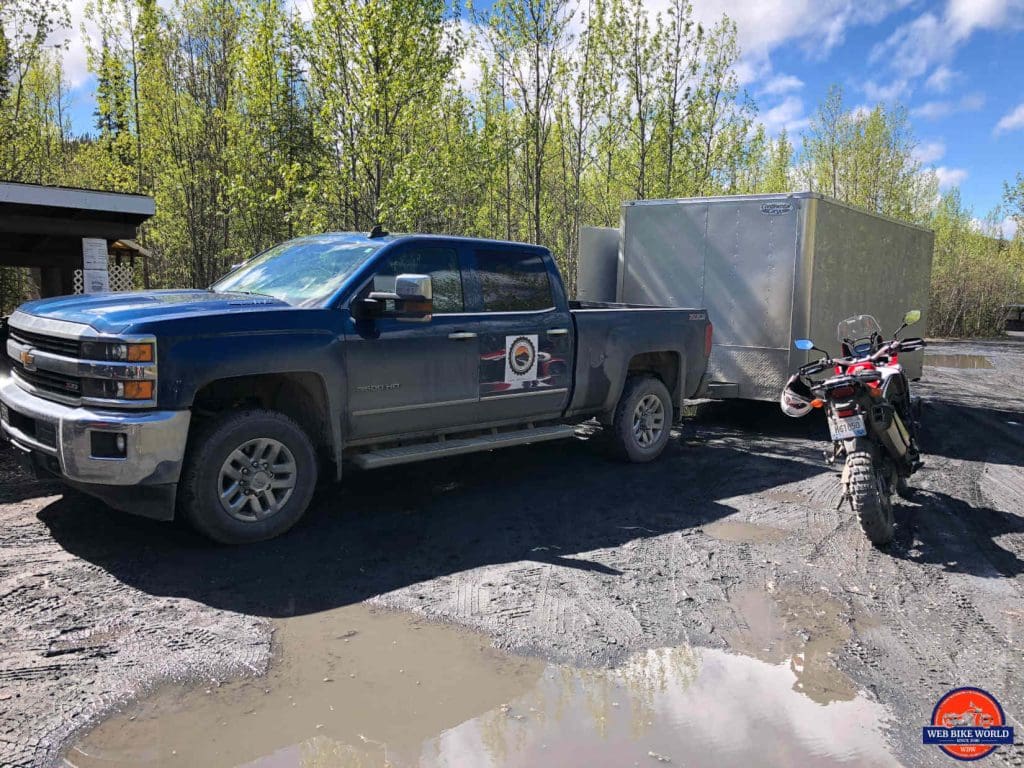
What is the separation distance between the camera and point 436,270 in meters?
6.12

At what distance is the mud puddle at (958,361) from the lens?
824 inches

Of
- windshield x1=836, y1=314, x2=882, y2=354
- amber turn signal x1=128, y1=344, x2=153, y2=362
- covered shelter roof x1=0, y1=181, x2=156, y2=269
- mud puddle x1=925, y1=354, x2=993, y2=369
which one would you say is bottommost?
mud puddle x1=925, y1=354, x2=993, y2=369

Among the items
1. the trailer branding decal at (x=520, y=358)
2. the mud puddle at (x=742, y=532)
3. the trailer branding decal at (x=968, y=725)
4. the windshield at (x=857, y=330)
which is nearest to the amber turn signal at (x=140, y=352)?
the trailer branding decal at (x=520, y=358)

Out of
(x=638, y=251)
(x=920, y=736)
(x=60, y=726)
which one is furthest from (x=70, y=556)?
(x=638, y=251)

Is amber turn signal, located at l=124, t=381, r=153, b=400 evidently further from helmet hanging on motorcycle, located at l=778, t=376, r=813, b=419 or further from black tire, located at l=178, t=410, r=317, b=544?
helmet hanging on motorcycle, located at l=778, t=376, r=813, b=419

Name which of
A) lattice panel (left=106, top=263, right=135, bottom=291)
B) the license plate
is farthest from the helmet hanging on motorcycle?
lattice panel (left=106, top=263, right=135, bottom=291)

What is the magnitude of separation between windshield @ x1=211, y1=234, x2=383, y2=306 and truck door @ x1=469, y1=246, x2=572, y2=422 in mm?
1062

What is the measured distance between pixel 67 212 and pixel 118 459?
22.8ft

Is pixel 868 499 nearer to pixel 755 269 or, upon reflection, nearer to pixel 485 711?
pixel 485 711

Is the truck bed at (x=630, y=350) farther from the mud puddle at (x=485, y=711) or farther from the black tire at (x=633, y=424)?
the mud puddle at (x=485, y=711)

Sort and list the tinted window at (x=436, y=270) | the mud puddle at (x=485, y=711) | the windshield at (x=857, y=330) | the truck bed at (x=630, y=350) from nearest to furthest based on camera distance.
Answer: the mud puddle at (x=485, y=711), the tinted window at (x=436, y=270), the windshield at (x=857, y=330), the truck bed at (x=630, y=350)

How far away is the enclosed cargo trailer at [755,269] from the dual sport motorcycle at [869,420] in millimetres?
2891

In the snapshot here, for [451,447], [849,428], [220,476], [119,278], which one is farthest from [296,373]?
[119,278]

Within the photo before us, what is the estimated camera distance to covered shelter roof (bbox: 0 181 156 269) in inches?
351
